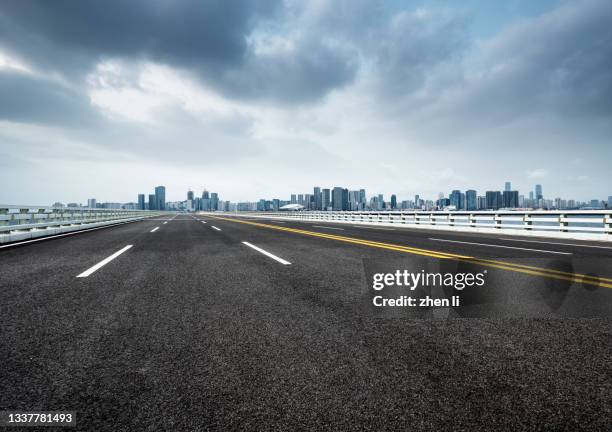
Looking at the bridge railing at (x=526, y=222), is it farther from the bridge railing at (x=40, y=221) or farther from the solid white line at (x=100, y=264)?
the bridge railing at (x=40, y=221)

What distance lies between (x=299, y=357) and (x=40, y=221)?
16.4m

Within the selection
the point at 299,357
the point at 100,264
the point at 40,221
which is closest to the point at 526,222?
the point at 299,357

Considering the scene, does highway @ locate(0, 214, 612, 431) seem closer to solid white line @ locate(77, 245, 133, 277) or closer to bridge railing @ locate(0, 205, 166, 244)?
solid white line @ locate(77, 245, 133, 277)

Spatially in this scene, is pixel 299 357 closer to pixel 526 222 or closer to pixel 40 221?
pixel 40 221

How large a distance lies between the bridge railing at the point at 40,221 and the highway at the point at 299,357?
29.2 ft

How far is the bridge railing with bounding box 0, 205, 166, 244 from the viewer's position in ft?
38.4

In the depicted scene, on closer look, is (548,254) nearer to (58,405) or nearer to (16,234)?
(58,405)

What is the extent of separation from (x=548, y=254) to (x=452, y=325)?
745 cm

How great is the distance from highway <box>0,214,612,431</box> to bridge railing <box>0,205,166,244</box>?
891 centimetres

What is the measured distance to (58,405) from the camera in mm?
2037

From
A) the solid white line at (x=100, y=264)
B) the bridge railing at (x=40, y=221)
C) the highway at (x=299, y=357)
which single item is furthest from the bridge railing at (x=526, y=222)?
the bridge railing at (x=40, y=221)

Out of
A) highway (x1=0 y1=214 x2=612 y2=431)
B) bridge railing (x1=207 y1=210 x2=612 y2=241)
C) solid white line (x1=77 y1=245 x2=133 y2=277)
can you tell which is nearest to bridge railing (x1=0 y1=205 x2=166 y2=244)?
solid white line (x1=77 y1=245 x2=133 y2=277)

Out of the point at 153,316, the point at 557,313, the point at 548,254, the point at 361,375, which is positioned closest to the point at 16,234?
the point at 153,316

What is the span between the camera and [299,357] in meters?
2.67
